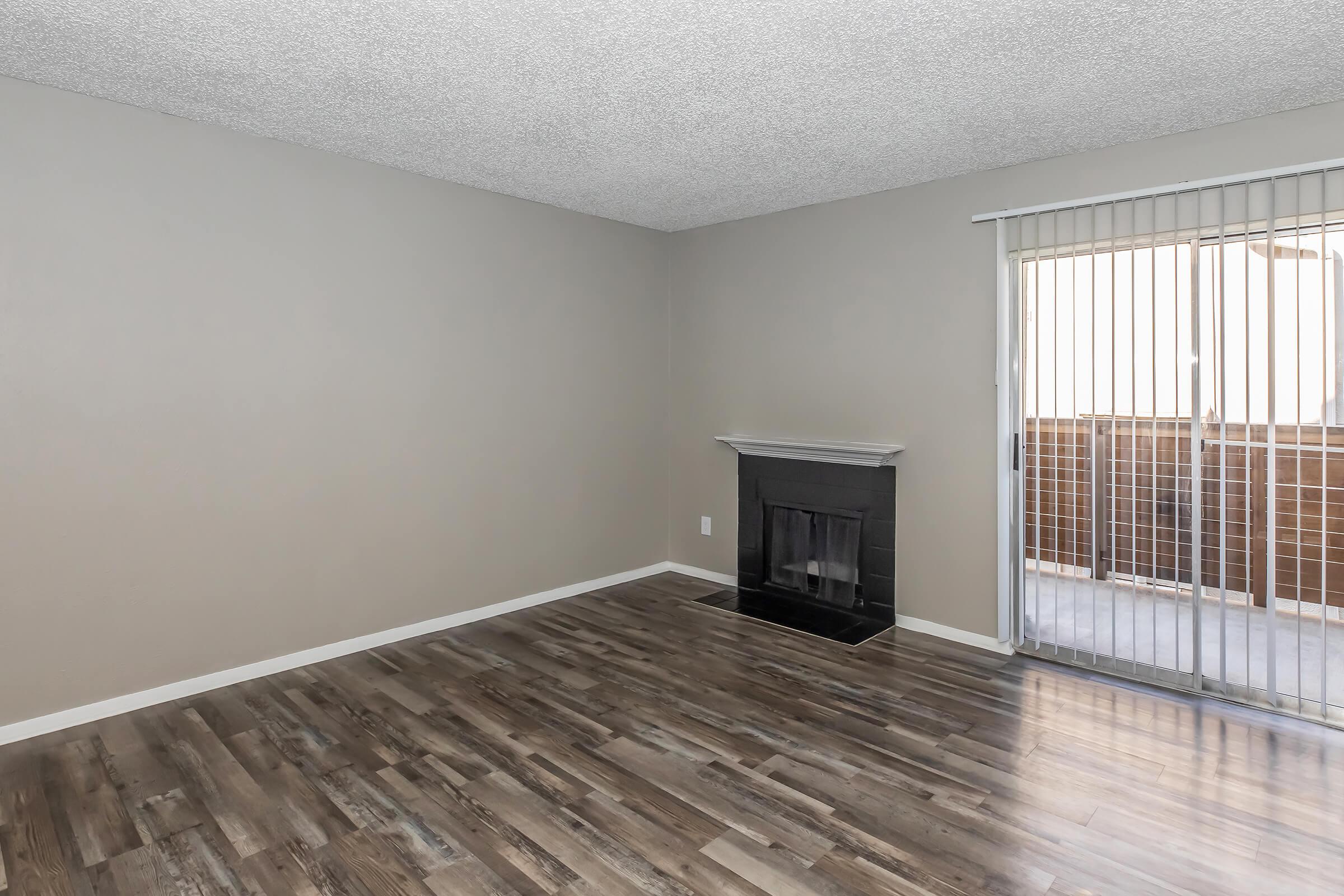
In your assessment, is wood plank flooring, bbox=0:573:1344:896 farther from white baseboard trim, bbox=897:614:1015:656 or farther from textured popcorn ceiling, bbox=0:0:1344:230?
textured popcorn ceiling, bbox=0:0:1344:230

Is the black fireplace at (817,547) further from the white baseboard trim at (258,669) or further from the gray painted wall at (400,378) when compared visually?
the white baseboard trim at (258,669)

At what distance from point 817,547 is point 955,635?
984 mm

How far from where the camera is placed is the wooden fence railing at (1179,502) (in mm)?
2959

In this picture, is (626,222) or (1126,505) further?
(626,222)

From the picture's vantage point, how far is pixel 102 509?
303 centimetres

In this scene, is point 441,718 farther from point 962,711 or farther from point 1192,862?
point 1192,862

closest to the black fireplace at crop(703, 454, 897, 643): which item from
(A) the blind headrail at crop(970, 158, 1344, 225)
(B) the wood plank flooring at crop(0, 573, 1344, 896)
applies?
(B) the wood plank flooring at crop(0, 573, 1344, 896)

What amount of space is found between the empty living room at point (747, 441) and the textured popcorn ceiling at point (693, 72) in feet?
0.08

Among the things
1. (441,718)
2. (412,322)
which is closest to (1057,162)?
(412,322)

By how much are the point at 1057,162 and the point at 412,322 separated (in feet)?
11.2

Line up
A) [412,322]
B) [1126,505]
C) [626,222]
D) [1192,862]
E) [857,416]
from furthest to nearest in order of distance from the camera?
1. [626,222]
2. [857,416]
3. [412,322]
4. [1126,505]
5. [1192,862]

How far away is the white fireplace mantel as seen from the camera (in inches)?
165

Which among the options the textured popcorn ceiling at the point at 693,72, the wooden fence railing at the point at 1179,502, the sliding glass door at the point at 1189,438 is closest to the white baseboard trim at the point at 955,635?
the sliding glass door at the point at 1189,438

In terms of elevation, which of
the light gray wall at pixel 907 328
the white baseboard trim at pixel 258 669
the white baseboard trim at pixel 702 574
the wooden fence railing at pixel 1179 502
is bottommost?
the white baseboard trim at pixel 258 669
